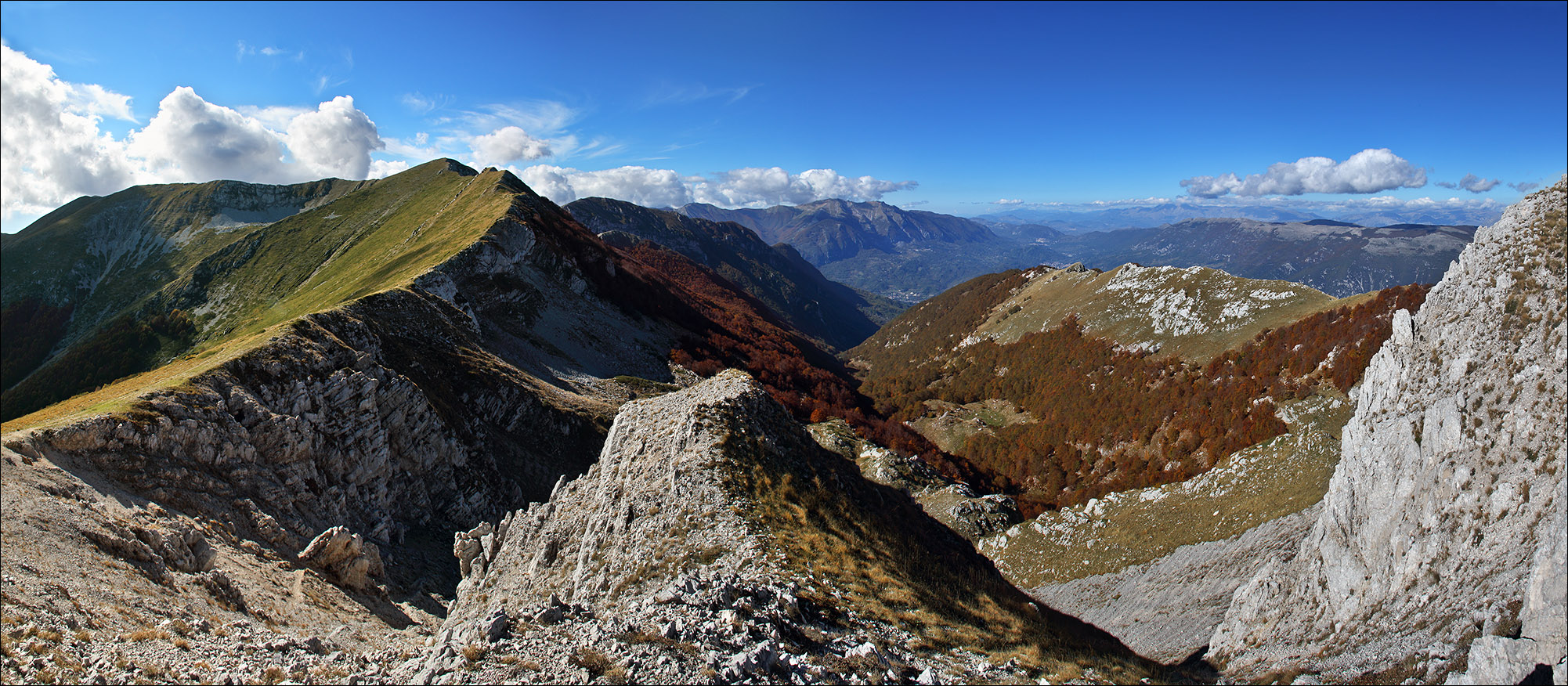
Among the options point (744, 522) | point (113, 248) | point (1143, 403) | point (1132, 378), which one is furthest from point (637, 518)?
point (113, 248)

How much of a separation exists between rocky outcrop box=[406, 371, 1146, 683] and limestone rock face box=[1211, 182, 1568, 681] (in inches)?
224

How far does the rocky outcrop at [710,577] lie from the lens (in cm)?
1240

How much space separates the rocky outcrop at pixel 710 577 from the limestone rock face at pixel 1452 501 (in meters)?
5.70

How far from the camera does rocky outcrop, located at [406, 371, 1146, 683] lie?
40.7 feet

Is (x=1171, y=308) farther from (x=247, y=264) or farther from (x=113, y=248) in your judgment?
(x=113, y=248)

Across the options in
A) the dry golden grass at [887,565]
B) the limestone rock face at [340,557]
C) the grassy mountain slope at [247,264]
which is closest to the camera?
the dry golden grass at [887,565]

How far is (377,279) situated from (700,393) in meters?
70.5

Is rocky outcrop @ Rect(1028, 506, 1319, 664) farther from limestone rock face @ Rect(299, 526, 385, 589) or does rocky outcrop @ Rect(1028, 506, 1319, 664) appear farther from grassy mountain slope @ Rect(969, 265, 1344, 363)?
grassy mountain slope @ Rect(969, 265, 1344, 363)

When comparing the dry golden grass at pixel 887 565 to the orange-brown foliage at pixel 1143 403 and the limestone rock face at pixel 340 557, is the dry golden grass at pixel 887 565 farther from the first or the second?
the orange-brown foliage at pixel 1143 403

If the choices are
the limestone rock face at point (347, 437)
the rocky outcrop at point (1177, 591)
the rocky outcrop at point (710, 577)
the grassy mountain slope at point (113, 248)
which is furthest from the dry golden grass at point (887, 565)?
the grassy mountain slope at point (113, 248)

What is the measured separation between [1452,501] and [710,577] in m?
19.8

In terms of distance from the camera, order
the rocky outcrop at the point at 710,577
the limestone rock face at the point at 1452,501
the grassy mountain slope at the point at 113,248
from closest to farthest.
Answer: the limestone rock face at the point at 1452,501, the rocky outcrop at the point at 710,577, the grassy mountain slope at the point at 113,248

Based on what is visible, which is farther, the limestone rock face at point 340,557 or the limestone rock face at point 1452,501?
the limestone rock face at point 340,557

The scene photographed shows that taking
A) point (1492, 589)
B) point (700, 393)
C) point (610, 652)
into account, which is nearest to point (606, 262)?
point (700, 393)
